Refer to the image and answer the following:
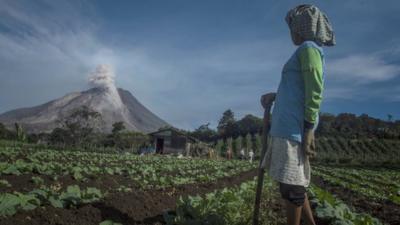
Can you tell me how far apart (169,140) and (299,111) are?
4918 centimetres

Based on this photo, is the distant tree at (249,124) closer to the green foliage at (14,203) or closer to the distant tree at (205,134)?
the distant tree at (205,134)

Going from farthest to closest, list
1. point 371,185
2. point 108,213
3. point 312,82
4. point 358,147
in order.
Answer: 1. point 358,147
2. point 371,185
3. point 108,213
4. point 312,82

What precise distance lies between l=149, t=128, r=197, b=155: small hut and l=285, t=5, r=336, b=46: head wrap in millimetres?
46856

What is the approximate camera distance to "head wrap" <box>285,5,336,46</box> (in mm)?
3230

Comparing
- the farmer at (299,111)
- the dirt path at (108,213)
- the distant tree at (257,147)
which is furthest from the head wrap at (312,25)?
the distant tree at (257,147)

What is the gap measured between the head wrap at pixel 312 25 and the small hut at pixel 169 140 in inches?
1845

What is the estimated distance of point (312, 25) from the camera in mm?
3236

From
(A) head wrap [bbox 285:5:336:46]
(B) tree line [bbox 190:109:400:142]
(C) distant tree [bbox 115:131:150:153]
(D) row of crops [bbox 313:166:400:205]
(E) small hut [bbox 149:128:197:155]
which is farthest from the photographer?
(B) tree line [bbox 190:109:400:142]

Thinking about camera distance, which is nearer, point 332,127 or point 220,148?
point 220,148

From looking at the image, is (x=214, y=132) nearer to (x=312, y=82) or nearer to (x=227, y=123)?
(x=227, y=123)

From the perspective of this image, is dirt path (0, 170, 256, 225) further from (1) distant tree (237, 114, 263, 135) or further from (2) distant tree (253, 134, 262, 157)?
(1) distant tree (237, 114, 263, 135)

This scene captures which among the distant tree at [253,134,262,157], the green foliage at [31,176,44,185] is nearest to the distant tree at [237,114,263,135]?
the distant tree at [253,134,262,157]

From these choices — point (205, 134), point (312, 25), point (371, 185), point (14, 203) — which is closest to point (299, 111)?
point (312, 25)

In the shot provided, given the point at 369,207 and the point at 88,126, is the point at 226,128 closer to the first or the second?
the point at 88,126
